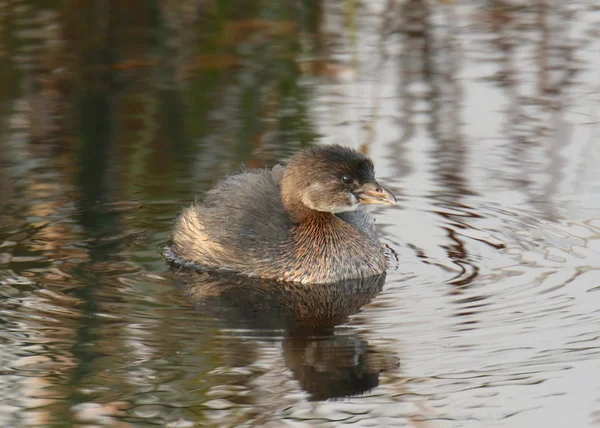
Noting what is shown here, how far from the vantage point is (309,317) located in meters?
7.40

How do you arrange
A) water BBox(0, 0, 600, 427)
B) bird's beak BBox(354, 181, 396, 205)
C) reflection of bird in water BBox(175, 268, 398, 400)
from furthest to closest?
bird's beak BBox(354, 181, 396, 205) < reflection of bird in water BBox(175, 268, 398, 400) < water BBox(0, 0, 600, 427)

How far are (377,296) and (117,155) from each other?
9.31 ft

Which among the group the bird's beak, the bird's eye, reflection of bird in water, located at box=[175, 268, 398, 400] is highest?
the bird's eye

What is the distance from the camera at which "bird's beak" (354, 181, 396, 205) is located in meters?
8.12

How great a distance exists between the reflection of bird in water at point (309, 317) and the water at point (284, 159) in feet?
0.06

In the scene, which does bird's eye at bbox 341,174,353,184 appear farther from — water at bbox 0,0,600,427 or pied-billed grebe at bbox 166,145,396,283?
water at bbox 0,0,600,427

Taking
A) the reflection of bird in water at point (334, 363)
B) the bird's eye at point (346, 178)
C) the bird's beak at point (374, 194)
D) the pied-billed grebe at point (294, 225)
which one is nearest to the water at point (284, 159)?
the reflection of bird in water at point (334, 363)

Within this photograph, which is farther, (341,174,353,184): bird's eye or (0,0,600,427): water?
(341,174,353,184): bird's eye

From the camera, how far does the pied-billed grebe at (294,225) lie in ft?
26.8

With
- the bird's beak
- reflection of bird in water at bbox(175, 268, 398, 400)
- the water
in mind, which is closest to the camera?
the water

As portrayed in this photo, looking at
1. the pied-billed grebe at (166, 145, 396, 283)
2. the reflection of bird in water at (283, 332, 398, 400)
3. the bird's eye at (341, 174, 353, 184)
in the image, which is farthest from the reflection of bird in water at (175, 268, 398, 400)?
the bird's eye at (341, 174, 353, 184)

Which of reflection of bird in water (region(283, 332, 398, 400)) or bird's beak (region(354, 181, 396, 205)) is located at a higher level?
bird's beak (region(354, 181, 396, 205))

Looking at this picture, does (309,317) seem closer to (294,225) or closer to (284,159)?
(294,225)

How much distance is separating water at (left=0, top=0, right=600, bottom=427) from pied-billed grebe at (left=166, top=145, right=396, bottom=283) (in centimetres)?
18
